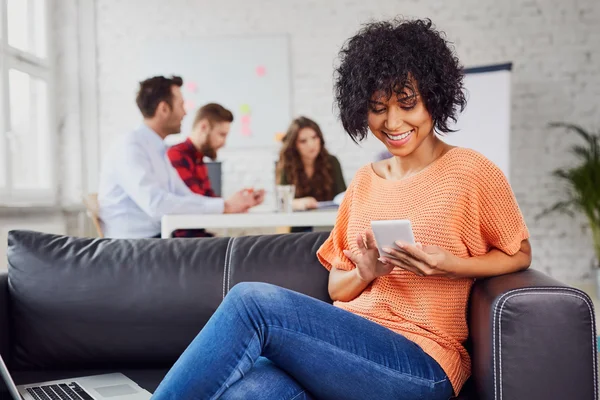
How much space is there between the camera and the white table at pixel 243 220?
3.15 meters

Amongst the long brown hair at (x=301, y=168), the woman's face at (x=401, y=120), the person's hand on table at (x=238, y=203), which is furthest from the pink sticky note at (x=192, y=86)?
the woman's face at (x=401, y=120)

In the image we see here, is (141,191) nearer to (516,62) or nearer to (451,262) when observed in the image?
Result: (451,262)

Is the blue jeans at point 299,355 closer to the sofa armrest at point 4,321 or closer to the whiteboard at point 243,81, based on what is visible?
the sofa armrest at point 4,321

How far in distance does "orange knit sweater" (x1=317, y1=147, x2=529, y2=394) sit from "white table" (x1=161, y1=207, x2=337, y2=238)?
1540 mm

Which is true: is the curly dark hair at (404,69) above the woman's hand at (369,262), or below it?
above

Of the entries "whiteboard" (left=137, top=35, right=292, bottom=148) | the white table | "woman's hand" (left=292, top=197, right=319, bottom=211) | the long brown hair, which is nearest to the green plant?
the long brown hair

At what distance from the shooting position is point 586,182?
200 inches

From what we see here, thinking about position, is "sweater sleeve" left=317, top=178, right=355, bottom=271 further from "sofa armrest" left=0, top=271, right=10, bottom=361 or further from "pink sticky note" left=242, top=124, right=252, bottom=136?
"pink sticky note" left=242, top=124, right=252, bottom=136

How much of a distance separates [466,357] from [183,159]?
2.46 meters

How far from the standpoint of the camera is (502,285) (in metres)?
1.42

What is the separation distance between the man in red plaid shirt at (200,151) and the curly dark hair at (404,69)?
67.0 inches

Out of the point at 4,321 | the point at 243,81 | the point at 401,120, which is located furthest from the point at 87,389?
the point at 243,81

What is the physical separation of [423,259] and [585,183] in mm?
4121

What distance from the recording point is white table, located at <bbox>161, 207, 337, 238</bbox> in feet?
10.3
